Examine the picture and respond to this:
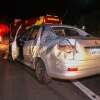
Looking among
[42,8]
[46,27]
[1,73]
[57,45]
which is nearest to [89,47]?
[57,45]

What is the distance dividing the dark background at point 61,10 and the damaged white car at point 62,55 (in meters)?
13.1

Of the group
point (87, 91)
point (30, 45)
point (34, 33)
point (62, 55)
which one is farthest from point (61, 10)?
point (87, 91)

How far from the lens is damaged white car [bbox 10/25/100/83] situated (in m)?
8.45

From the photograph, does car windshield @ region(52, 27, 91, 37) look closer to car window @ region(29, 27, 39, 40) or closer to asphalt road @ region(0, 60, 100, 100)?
car window @ region(29, 27, 39, 40)

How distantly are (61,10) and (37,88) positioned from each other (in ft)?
82.6

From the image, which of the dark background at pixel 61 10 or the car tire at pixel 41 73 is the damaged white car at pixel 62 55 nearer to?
the car tire at pixel 41 73

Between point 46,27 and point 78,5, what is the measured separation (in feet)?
68.5

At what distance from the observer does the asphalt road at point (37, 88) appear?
26.2 ft

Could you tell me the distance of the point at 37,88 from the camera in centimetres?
890

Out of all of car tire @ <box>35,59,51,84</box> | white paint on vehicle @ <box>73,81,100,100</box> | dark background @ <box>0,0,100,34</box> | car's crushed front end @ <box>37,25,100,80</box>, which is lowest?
white paint on vehicle @ <box>73,81,100,100</box>

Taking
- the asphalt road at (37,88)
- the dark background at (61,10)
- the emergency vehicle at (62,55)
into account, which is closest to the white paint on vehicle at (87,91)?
the asphalt road at (37,88)

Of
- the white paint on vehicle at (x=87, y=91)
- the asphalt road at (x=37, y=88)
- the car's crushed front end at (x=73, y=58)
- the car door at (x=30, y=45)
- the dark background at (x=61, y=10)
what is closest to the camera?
the white paint on vehicle at (x=87, y=91)

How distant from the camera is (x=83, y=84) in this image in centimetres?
926

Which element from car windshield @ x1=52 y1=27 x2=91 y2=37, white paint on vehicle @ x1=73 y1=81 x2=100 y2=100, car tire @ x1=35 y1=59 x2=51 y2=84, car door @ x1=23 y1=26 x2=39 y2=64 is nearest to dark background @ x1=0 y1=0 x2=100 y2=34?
car windshield @ x1=52 y1=27 x2=91 y2=37
